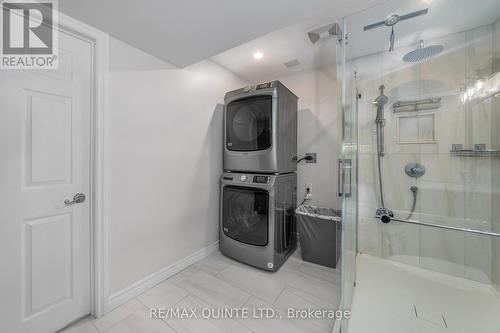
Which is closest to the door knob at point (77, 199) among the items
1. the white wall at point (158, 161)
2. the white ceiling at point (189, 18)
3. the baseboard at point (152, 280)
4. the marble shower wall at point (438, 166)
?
the white wall at point (158, 161)

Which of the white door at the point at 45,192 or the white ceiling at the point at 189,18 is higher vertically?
the white ceiling at the point at 189,18

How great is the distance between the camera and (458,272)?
1525 mm

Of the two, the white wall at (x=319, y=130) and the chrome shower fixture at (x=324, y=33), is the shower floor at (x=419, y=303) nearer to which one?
the white wall at (x=319, y=130)

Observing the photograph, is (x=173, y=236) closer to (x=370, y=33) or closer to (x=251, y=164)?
(x=251, y=164)

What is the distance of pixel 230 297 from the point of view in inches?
59.0

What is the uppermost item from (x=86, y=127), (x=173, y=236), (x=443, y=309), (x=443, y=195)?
(x=86, y=127)

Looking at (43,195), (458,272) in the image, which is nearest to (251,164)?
(43,195)

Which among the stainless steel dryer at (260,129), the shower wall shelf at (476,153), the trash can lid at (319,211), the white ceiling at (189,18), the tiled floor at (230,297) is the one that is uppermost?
the white ceiling at (189,18)

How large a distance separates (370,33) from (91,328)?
3.03m

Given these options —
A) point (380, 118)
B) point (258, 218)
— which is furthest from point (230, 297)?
point (380, 118)

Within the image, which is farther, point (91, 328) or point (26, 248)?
point (91, 328)

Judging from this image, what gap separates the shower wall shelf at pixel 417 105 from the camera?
161cm

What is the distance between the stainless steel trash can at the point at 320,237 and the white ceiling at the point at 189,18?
1690 millimetres

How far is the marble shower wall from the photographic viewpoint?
1.43 m
